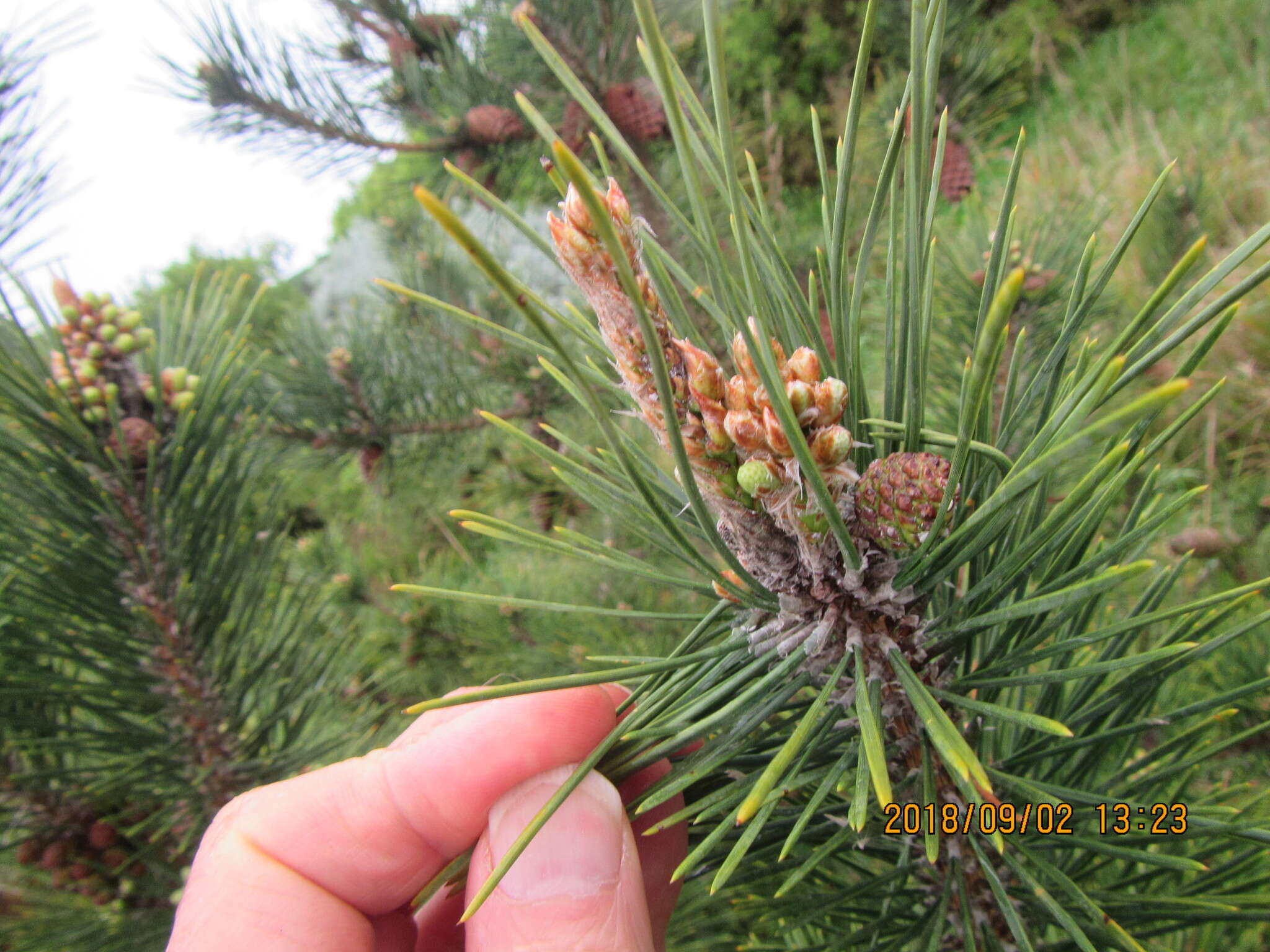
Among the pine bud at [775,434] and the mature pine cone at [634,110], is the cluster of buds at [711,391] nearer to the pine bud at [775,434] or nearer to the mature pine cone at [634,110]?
the pine bud at [775,434]

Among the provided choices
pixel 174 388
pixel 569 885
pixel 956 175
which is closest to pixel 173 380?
pixel 174 388

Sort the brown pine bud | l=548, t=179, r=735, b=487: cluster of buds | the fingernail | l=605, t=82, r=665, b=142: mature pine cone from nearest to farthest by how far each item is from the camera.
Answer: l=548, t=179, r=735, b=487: cluster of buds
the fingernail
l=605, t=82, r=665, b=142: mature pine cone
the brown pine bud

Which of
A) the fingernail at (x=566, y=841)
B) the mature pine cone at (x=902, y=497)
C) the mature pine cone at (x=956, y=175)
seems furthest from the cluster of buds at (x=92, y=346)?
the mature pine cone at (x=956, y=175)

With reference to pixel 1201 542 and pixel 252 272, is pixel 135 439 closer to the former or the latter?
pixel 1201 542

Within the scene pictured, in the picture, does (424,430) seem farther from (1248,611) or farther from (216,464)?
(1248,611)

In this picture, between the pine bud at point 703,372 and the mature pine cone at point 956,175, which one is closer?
the pine bud at point 703,372

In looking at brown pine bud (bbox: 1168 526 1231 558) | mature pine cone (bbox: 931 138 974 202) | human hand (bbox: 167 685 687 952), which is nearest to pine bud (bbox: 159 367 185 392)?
human hand (bbox: 167 685 687 952)

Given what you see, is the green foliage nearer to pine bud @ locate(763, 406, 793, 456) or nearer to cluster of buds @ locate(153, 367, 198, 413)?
cluster of buds @ locate(153, 367, 198, 413)

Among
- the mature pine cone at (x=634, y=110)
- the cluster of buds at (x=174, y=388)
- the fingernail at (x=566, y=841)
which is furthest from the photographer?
the mature pine cone at (x=634, y=110)
